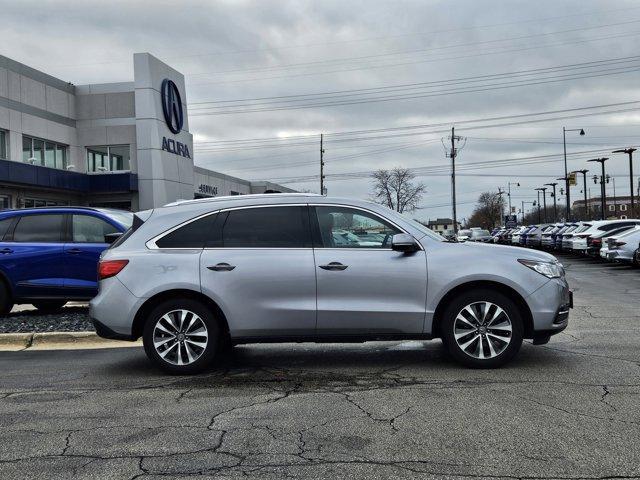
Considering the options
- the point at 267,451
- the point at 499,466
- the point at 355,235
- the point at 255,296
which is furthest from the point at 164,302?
the point at 499,466

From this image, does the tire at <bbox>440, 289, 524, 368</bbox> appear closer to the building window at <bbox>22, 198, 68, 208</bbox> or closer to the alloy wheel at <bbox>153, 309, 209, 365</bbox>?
the alloy wheel at <bbox>153, 309, 209, 365</bbox>

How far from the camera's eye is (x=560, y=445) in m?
4.07

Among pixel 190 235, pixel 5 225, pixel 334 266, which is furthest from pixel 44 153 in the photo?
pixel 334 266

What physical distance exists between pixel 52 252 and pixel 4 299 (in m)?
1.05

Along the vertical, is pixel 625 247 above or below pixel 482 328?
above

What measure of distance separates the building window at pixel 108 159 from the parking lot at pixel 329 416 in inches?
1026

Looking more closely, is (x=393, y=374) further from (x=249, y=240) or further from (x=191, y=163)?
(x=191, y=163)

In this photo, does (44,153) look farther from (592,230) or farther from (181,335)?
(181,335)

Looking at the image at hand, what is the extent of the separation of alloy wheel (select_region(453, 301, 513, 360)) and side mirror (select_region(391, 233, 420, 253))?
0.79m

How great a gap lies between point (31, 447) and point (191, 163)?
30.9 m

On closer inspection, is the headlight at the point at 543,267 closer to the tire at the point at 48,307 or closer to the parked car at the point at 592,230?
the tire at the point at 48,307

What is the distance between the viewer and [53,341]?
8.22m

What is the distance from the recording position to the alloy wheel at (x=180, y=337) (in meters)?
6.13

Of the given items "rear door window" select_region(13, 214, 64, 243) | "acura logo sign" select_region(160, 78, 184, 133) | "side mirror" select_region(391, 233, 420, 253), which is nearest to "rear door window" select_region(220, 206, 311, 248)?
"side mirror" select_region(391, 233, 420, 253)
